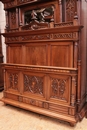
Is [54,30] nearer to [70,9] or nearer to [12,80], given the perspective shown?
[70,9]

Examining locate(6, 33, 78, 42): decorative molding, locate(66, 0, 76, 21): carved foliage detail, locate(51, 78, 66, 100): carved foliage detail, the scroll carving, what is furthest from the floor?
locate(66, 0, 76, 21): carved foliage detail

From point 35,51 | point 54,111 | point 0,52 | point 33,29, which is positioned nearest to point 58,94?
point 54,111

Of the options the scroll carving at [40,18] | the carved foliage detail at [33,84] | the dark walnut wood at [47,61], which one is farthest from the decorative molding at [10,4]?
the carved foliage detail at [33,84]

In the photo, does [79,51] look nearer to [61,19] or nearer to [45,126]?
[61,19]

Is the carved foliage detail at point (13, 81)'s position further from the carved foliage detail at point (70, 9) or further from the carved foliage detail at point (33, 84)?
the carved foliage detail at point (70, 9)

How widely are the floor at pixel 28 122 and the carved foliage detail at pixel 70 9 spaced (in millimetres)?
1682

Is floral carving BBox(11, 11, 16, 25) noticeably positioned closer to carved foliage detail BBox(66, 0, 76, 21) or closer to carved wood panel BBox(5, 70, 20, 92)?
carved wood panel BBox(5, 70, 20, 92)

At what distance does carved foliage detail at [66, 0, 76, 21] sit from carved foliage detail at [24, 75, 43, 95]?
1.12m

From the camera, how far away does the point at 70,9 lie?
2078 mm

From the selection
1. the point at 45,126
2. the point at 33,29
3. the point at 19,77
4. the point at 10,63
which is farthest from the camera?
the point at 10,63

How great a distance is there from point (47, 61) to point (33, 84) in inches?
19.1

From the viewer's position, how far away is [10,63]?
262 cm

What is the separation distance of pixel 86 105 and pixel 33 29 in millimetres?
1680

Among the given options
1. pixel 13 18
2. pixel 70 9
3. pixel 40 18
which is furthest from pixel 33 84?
pixel 13 18
